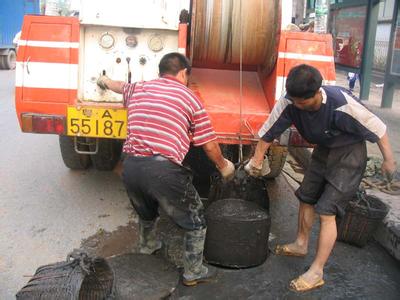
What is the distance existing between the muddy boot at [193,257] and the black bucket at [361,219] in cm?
136

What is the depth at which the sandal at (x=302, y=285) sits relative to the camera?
342cm

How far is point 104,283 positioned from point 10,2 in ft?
56.7

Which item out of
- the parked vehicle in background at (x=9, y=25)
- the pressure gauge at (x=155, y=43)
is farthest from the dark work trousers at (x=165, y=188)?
the parked vehicle in background at (x=9, y=25)

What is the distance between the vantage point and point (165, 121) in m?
3.13

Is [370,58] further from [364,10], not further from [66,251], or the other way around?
[66,251]

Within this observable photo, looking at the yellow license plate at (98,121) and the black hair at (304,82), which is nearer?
the black hair at (304,82)

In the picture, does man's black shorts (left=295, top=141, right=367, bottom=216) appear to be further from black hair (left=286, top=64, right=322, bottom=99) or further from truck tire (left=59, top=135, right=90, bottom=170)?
truck tire (left=59, top=135, right=90, bottom=170)

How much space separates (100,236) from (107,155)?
5.08ft

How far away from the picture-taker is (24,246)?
154 inches

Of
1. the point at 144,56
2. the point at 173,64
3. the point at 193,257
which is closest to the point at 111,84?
the point at 144,56

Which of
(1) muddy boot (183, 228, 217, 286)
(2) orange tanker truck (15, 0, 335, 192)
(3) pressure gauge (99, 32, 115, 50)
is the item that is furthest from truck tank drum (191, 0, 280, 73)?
(1) muddy boot (183, 228, 217, 286)

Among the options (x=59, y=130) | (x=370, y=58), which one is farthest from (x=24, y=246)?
(x=370, y=58)

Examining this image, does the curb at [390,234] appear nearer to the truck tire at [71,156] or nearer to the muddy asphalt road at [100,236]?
the muddy asphalt road at [100,236]

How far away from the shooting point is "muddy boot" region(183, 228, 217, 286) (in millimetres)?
3359
